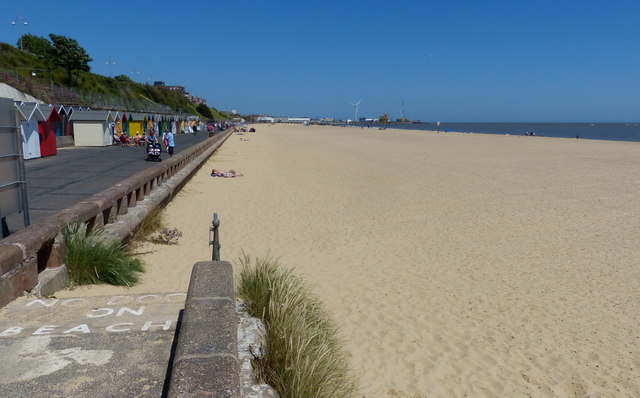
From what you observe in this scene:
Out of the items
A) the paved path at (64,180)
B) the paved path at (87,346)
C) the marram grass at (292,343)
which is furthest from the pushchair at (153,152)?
the paved path at (87,346)

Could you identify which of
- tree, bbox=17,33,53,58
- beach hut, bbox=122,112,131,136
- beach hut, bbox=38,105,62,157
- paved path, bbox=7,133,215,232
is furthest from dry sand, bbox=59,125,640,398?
tree, bbox=17,33,53,58

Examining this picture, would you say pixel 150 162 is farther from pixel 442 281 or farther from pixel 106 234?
pixel 442 281

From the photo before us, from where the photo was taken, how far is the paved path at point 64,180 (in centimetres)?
887

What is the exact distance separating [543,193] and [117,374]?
16216 mm

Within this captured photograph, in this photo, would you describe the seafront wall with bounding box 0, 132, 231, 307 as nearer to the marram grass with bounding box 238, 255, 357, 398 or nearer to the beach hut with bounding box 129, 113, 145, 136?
the marram grass with bounding box 238, 255, 357, 398

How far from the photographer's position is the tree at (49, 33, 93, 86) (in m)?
64.5

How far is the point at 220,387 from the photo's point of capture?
2342 millimetres

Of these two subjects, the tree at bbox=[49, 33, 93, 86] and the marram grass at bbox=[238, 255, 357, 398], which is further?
the tree at bbox=[49, 33, 93, 86]

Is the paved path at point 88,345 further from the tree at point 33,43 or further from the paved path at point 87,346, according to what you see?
the tree at point 33,43

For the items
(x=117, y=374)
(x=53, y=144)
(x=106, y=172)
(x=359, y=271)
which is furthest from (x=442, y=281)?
(x=53, y=144)

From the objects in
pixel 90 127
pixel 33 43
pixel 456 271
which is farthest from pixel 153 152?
pixel 33 43

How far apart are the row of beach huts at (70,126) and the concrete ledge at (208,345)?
22.9ft

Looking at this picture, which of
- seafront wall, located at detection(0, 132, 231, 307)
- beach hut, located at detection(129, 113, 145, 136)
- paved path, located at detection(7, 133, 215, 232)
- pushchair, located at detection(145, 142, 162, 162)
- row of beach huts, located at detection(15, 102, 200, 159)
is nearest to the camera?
seafront wall, located at detection(0, 132, 231, 307)

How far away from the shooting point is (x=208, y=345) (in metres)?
2.76
